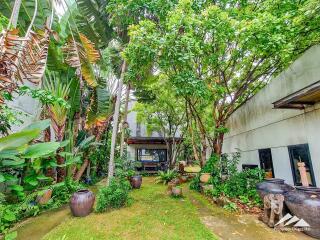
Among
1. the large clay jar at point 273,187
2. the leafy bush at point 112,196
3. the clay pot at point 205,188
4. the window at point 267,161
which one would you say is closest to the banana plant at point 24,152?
the leafy bush at point 112,196

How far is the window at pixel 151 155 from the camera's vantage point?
18125 mm

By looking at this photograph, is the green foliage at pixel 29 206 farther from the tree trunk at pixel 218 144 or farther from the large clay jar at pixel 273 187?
the tree trunk at pixel 218 144

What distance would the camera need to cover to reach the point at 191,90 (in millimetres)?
6008

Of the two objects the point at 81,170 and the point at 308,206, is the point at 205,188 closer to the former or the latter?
the point at 308,206

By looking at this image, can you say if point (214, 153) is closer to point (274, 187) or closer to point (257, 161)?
point (257, 161)

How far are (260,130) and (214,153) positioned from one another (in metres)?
2.18

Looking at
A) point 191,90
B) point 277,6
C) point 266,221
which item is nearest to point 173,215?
point 266,221

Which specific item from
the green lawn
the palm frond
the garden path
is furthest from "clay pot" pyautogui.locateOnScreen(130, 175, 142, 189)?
the palm frond

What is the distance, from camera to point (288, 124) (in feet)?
20.8

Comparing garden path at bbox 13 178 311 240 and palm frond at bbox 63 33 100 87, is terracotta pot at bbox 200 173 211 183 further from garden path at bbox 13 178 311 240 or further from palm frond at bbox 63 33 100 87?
palm frond at bbox 63 33 100 87

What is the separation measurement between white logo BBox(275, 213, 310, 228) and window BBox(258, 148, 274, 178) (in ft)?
9.07

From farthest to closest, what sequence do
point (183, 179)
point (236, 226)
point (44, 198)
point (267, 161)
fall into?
1. point (183, 179)
2. point (267, 161)
3. point (44, 198)
4. point (236, 226)

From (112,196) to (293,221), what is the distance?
491cm

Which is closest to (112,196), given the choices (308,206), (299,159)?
(308,206)
